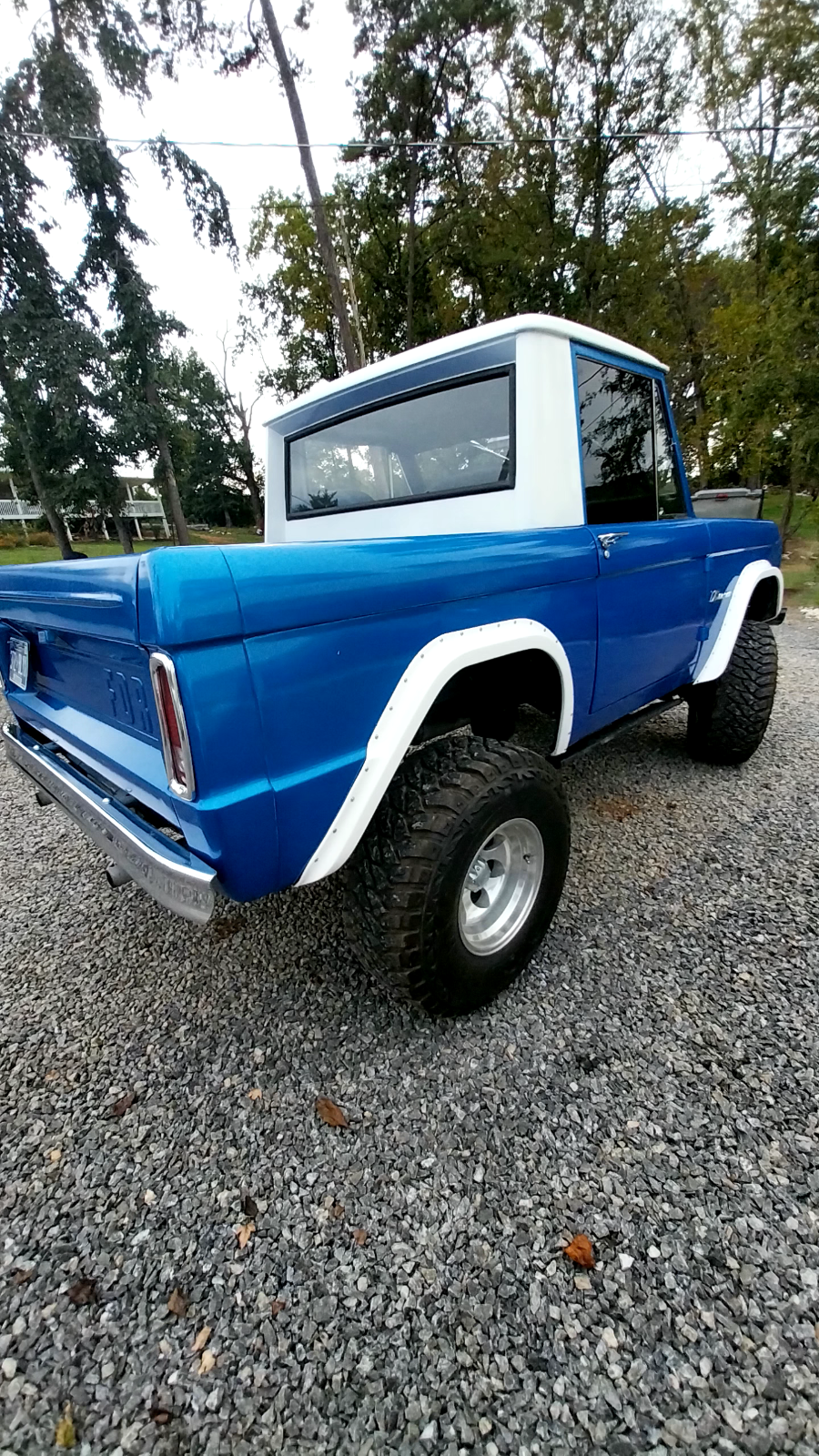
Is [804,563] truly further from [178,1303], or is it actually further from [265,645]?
[178,1303]

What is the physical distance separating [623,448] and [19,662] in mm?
2624

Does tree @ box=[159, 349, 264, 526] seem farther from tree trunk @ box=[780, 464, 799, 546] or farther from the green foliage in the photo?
tree trunk @ box=[780, 464, 799, 546]

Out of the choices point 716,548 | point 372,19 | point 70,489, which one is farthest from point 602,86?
point 716,548

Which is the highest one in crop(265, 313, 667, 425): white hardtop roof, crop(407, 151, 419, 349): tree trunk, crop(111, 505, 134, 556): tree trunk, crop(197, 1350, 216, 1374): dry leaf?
crop(407, 151, 419, 349): tree trunk

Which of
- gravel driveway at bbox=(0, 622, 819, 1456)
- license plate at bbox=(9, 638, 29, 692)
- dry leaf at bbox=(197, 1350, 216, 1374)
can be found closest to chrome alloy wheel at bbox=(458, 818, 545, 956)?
A: gravel driveway at bbox=(0, 622, 819, 1456)

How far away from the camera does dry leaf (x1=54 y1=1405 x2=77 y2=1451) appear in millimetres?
Result: 1133

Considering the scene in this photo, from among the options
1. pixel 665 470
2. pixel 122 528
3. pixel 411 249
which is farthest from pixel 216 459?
pixel 665 470

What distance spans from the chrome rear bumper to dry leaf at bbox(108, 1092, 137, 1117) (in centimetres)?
68

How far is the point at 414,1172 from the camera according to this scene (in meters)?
1.57

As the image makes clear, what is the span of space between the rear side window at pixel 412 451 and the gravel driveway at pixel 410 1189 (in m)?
1.75

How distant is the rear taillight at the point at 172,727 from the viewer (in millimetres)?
1287

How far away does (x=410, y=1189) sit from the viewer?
5.03 ft

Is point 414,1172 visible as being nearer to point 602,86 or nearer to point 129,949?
point 129,949

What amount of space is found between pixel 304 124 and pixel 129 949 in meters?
15.2
